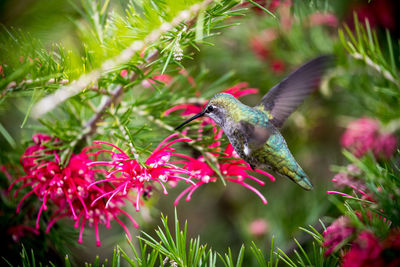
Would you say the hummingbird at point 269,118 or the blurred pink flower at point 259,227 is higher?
the hummingbird at point 269,118

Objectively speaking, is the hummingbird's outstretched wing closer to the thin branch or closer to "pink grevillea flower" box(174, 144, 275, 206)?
"pink grevillea flower" box(174, 144, 275, 206)

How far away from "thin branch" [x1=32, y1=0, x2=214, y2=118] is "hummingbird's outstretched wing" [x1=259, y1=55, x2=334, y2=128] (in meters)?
0.31

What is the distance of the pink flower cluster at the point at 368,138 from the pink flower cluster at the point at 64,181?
79 cm

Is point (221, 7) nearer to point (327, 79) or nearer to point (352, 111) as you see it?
point (327, 79)

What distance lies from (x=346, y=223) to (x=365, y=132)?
0.73 meters

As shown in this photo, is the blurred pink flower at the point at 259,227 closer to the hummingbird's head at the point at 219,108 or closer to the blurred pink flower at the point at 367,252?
the hummingbird's head at the point at 219,108

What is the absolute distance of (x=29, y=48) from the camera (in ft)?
2.08

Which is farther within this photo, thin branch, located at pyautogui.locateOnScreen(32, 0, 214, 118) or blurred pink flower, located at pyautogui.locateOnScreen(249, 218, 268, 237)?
blurred pink flower, located at pyautogui.locateOnScreen(249, 218, 268, 237)

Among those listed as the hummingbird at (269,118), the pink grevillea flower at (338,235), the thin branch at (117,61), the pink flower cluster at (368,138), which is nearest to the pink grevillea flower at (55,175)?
the thin branch at (117,61)

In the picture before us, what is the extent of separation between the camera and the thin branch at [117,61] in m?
0.62

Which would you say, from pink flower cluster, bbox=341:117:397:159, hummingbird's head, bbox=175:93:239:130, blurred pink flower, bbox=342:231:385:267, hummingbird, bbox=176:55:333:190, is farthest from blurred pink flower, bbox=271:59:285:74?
blurred pink flower, bbox=342:231:385:267

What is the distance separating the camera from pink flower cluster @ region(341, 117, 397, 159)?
1110 millimetres

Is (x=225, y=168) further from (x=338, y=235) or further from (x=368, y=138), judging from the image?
(x=368, y=138)

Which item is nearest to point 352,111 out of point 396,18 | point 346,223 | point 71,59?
point 396,18
